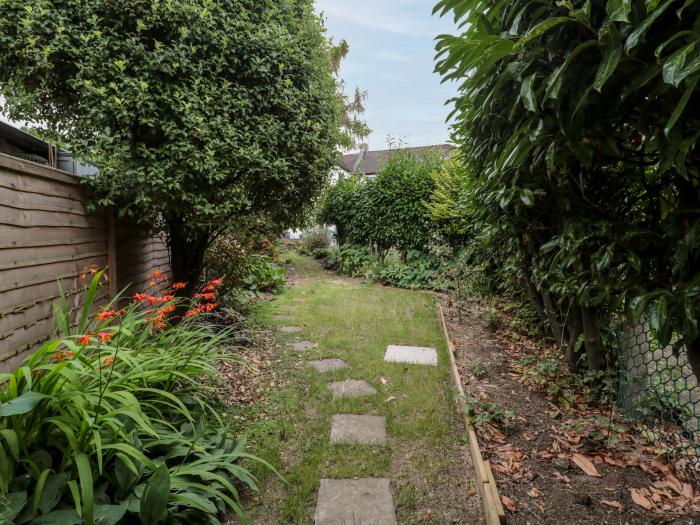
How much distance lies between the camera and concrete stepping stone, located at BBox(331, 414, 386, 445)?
2479 mm

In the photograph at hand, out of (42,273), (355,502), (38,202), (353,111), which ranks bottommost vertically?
(355,502)

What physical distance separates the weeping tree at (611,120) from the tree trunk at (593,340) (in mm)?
773

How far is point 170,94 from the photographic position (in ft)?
9.72

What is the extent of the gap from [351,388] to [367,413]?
44 cm

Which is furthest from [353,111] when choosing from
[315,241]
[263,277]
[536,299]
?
[536,299]

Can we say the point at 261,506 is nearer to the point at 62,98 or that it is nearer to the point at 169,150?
the point at 169,150

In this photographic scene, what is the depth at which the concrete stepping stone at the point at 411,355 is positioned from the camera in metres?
3.83

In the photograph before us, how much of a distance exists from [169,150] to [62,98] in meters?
0.95

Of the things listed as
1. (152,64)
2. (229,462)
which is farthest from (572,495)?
(152,64)

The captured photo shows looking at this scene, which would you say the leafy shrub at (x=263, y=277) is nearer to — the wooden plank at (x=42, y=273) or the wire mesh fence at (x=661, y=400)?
the wooden plank at (x=42, y=273)

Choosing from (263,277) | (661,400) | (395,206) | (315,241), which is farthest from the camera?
(315,241)

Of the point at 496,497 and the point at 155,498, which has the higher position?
the point at 155,498

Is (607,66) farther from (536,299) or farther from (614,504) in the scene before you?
(536,299)

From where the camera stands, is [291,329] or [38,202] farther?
[291,329]
